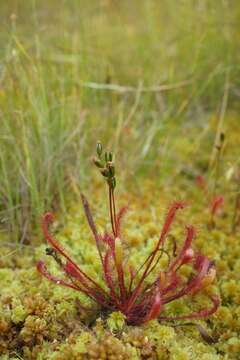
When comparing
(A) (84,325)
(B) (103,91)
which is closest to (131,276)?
(A) (84,325)

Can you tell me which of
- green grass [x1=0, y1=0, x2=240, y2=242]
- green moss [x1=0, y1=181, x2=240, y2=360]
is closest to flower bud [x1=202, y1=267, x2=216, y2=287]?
green moss [x1=0, y1=181, x2=240, y2=360]

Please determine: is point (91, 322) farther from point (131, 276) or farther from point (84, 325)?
point (131, 276)

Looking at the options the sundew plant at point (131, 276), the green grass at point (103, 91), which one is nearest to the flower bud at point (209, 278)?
the sundew plant at point (131, 276)

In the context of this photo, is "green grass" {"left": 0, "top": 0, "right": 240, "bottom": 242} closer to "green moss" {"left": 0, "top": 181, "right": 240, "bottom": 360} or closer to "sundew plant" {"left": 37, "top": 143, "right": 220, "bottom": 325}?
"green moss" {"left": 0, "top": 181, "right": 240, "bottom": 360}

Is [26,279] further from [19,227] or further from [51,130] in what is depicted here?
[51,130]

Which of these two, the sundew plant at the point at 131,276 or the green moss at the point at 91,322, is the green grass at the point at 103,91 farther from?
the sundew plant at the point at 131,276

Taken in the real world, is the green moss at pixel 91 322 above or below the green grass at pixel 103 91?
below

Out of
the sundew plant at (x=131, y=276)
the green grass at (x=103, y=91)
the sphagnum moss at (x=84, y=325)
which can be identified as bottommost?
the sphagnum moss at (x=84, y=325)

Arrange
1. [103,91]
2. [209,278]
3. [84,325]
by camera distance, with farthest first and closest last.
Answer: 1. [103,91]
2. [84,325]
3. [209,278]

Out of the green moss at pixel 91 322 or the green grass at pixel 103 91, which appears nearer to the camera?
the green moss at pixel 91 322
